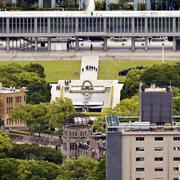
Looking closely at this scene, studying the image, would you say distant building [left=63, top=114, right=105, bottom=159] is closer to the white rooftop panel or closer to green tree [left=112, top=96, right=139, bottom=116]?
green tree [left=112, top=96, right=139, bottom=116]

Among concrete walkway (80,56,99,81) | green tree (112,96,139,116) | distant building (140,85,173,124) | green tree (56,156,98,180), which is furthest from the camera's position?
concrete walkway (80,56,99,81)

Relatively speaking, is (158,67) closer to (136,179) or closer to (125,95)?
(125,95)

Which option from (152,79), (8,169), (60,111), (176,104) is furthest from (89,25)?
(8,169)

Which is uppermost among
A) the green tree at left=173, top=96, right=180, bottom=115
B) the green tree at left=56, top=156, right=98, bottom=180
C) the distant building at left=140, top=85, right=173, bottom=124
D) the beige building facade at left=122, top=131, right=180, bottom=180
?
the distant building at left=140, top=85, right=173, bottom=124

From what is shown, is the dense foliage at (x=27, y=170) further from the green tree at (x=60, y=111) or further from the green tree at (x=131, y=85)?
the green tree at (x=131, y=85)

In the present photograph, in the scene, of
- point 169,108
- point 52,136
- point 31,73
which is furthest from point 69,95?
point 169,108

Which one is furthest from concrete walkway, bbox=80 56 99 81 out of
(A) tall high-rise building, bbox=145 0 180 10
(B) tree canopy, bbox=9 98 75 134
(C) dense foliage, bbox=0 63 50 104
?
(A) tall high-rise building, bbox=145 0 180 10
